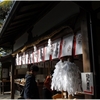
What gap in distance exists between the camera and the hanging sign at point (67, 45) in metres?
4.52

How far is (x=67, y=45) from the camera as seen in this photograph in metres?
4.68

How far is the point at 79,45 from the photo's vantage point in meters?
4.19

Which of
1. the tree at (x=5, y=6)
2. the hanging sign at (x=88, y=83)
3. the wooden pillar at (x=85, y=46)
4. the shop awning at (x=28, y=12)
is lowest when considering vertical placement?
the hanging sign at (x=88, y=83)

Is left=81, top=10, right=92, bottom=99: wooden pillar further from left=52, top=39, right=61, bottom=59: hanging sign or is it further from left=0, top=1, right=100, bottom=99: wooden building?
left=52, top=39, right=61, bottom=59: hanging sign

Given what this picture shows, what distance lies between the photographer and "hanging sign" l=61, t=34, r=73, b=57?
452cm

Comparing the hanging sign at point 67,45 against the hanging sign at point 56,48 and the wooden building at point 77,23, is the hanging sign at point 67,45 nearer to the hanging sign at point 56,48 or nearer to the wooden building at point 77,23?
the wooden building at point 77,23

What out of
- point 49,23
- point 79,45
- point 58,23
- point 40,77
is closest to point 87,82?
point 79,45

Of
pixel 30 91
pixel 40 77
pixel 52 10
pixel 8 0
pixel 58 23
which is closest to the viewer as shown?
pixel 30 91

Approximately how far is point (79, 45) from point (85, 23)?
66 cm

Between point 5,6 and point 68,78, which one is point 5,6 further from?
point 68,78

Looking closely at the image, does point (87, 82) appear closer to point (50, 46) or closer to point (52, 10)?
point (50, 46)

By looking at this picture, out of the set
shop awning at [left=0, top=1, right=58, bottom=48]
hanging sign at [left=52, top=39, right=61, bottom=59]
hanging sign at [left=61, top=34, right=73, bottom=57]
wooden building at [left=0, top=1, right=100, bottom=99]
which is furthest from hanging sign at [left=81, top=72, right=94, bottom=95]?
shop awning at [left=0, top=1, right=58, bottom=48]

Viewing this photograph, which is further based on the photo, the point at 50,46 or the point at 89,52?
the point at 50,46

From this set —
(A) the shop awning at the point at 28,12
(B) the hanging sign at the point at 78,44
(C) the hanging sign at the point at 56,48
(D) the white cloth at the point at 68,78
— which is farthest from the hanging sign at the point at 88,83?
(A) the shop awning at the point at 28,12
